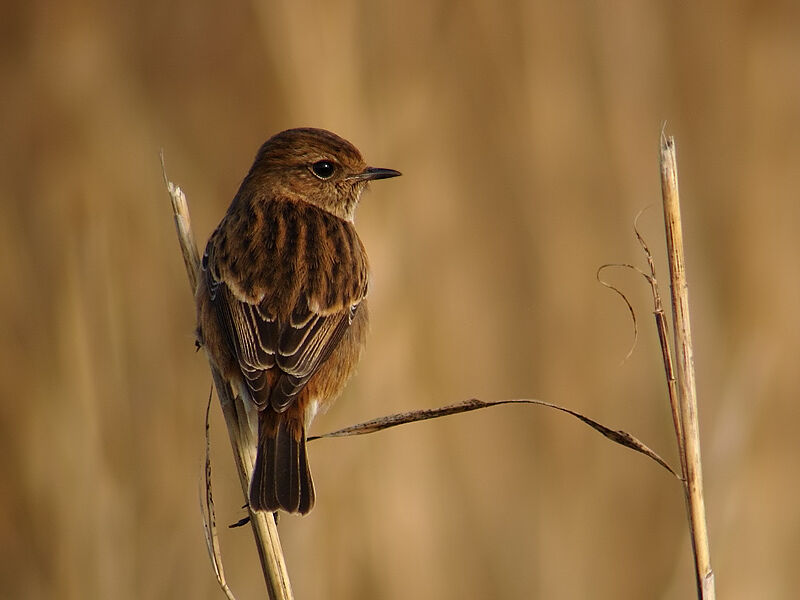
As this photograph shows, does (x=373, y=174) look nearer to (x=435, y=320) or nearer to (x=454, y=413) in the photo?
(x=435, y=320)

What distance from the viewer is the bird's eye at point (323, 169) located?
3.94 m

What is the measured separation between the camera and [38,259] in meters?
4.67

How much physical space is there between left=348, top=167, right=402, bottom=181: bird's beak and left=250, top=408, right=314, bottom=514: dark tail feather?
1.03 m

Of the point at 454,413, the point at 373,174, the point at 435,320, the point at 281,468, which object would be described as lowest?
the point at 281,468

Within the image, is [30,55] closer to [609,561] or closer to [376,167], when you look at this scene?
[376,167]

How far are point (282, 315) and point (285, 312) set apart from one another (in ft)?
0.05

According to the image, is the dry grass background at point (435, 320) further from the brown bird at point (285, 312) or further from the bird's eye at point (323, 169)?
the brown bird at point (285, 312)

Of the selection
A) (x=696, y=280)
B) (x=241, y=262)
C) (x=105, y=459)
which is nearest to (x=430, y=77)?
(x=696, y=280)

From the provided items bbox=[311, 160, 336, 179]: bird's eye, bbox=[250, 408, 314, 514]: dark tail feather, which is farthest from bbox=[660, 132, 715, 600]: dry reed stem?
bbox=[311, 160, 336, 179]: bird's eye

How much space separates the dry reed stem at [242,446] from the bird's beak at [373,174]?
955mm

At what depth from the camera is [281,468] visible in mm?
2920

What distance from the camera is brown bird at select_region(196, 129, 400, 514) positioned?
3.06 m

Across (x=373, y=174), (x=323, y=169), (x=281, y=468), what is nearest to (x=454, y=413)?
(x=281, y=468)

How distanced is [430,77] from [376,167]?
104 centimetres
